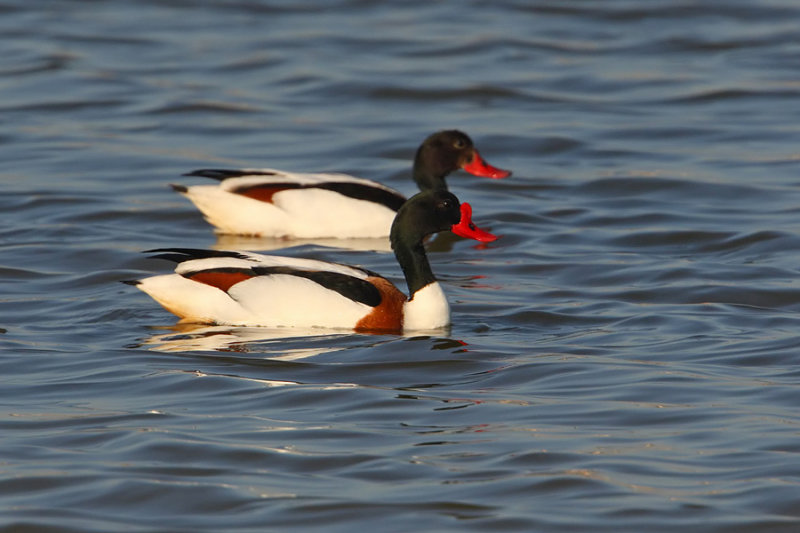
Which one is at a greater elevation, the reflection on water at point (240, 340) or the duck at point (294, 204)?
the duck at point (294, 204)

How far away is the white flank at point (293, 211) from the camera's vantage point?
12.4 meters

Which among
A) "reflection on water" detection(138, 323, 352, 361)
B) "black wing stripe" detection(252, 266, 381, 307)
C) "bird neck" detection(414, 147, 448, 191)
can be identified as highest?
"bird neck" detection(414, 147, 448, 191)

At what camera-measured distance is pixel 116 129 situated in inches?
627

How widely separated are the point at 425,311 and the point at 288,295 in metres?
0.85

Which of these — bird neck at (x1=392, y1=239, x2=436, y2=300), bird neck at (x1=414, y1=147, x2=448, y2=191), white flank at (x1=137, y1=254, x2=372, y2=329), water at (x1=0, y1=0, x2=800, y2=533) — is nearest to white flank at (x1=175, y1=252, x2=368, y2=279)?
white flank at (x1=137, y1=254, x2=372, y2=329)

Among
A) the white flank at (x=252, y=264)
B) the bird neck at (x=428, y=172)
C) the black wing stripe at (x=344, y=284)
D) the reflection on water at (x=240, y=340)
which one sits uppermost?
the bird neck at (x=428, y=172)

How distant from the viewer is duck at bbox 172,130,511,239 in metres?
12.4

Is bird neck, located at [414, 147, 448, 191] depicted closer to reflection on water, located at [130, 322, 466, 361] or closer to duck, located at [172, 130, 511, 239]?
duck, located at [172, 130, 511, 239]

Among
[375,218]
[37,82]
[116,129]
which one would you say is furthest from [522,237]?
[37,82]

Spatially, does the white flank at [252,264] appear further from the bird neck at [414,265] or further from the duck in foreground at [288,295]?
the bird neck at [414,265]

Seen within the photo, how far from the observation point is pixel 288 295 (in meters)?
9.02

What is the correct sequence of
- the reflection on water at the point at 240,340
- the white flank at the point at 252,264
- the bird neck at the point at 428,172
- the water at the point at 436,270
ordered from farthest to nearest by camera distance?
the bird neck at the point at 428,172 → the white flank at the point at 252,264 → the reflection on water at the point at 240,340 → the water at the point at 436,270

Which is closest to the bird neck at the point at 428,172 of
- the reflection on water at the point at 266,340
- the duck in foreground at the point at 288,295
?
the duck in foreground at the point at 288,295

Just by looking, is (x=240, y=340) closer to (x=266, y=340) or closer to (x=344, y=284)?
(x=266, y=340)
